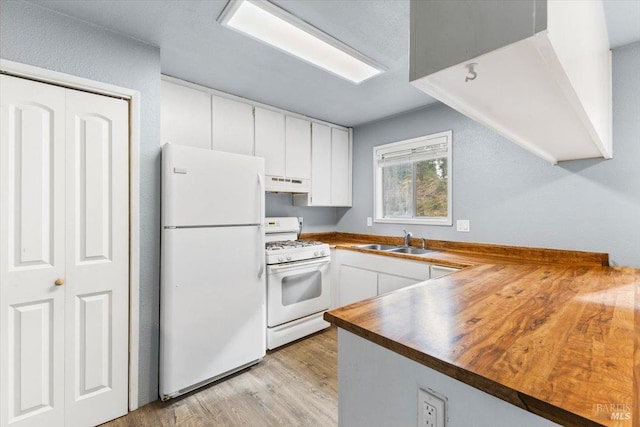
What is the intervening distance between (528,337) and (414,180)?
260 cm

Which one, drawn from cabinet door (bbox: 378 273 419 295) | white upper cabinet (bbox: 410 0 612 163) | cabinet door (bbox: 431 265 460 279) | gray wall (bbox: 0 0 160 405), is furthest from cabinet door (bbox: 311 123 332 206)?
white upper cabinet (bbox: 410 0 612 163)

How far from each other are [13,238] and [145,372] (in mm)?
1091

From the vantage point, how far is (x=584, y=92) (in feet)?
3.27

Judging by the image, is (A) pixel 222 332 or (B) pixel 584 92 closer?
(B) pixel 584 92

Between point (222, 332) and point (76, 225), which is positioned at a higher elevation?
point (76, 225)

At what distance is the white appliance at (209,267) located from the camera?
1906mm

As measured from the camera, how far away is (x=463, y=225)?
2773mm

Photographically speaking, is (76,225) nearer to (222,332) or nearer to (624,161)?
(222,332)

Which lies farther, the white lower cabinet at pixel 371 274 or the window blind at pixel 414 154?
the window blind at pixel 414 154

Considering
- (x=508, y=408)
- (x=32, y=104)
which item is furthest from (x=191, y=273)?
(x=508, y=408)

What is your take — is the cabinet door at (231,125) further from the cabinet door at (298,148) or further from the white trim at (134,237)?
the white trim at (134,237)

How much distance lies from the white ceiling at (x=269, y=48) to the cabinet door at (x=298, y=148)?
406mm

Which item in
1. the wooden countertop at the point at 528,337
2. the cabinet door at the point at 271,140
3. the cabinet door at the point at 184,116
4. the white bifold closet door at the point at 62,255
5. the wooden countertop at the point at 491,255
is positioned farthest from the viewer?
the cabinet door at the point at 271,140

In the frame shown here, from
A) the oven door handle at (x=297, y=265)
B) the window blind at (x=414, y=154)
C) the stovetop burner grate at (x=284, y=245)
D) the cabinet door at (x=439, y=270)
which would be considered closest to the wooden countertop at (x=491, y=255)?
the cabinet door at (x=439, y=270)
